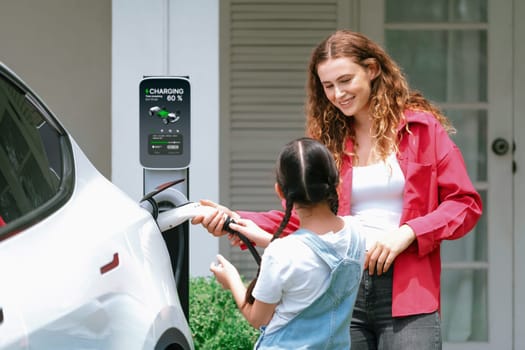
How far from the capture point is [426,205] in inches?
120

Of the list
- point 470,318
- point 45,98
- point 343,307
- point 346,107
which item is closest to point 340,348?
point 343,307

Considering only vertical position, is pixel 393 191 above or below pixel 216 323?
above

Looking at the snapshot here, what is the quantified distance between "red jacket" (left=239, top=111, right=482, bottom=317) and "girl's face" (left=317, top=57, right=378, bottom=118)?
5.8 inches

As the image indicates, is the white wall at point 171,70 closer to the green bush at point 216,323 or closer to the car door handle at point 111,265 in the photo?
the green bush at point 216,323

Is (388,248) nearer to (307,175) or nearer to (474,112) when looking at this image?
(307,175)

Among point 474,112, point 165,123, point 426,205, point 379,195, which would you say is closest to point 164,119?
point 165,123

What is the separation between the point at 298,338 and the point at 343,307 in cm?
14

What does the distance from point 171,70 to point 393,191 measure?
1.96 m

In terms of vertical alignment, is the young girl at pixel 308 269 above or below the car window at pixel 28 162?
below

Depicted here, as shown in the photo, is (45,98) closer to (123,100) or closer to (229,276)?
(123,100)

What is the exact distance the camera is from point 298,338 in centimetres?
264

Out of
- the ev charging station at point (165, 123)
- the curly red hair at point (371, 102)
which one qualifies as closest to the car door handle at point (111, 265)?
the curly red hair at point (371, 102)

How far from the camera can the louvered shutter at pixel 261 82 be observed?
6.18 m

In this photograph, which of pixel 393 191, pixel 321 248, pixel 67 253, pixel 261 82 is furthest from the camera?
pixel 261 82
